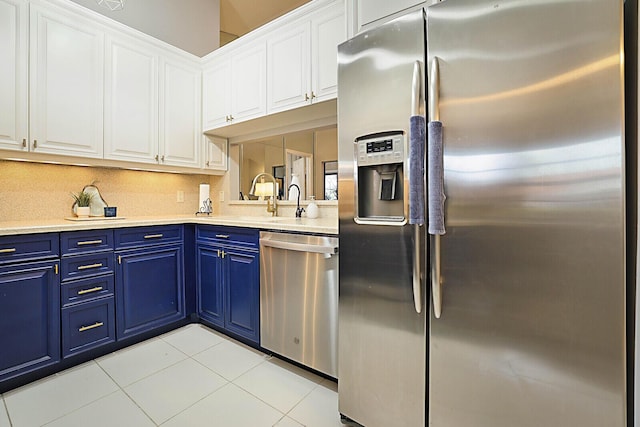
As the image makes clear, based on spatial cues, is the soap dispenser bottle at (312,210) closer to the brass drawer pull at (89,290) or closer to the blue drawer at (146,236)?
the blue drawer at (146,236)

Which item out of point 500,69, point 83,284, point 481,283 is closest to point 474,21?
point 500,69

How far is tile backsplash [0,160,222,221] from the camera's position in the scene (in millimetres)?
2133

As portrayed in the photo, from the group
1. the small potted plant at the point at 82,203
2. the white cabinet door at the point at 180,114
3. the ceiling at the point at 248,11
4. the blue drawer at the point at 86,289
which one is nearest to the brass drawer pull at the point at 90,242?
the blue drawer at the point at 86,289

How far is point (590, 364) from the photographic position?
83 cm

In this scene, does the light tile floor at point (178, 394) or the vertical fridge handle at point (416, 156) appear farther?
the light tile floor at point (178, 394)

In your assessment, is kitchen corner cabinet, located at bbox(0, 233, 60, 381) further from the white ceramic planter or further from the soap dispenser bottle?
the soap dispenser bottle

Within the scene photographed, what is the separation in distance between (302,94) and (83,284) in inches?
76.5

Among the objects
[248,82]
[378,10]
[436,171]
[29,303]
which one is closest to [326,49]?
[378,10]

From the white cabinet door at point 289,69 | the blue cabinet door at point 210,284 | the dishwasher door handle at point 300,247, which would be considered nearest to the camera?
the dishwasher door handle at point 300,247

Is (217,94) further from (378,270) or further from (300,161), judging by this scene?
(378,270)

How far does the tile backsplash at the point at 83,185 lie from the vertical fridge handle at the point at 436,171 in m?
2.63

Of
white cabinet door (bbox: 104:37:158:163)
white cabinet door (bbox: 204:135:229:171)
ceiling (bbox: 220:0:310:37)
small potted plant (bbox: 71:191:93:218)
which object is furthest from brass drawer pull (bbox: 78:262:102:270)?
ceiling (bbox: 220:0:310:37)

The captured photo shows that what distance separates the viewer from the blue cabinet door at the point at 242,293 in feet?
6.63

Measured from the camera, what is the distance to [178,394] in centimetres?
162
